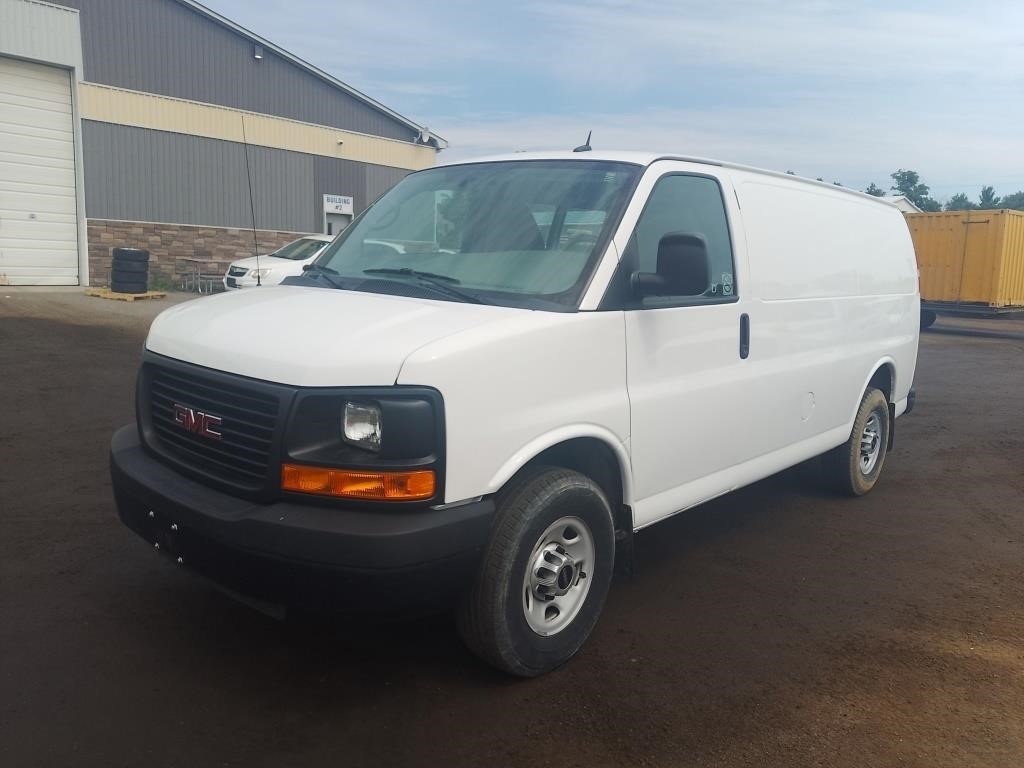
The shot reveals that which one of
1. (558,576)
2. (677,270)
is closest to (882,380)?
(677,270)

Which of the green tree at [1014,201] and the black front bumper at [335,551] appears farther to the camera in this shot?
the green tree at [1014,201]

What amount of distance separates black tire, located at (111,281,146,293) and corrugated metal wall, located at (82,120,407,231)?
2.53 meters

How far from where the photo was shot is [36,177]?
19.5m

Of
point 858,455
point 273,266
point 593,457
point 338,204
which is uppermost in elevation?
point 338,204

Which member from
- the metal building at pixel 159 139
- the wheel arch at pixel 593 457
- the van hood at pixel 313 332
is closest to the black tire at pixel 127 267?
the metal building at pixel 159 139

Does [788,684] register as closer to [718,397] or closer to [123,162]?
[718,397]

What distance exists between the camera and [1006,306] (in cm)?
2128

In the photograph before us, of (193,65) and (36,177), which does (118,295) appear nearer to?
(36,177)

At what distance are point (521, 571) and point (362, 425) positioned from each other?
0.84 meters

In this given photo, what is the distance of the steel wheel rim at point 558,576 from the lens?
3.47m

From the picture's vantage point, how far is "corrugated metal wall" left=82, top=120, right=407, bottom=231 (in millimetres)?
20688

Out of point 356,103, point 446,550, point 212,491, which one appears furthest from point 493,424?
point 356,103

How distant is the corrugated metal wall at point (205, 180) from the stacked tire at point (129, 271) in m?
2.39

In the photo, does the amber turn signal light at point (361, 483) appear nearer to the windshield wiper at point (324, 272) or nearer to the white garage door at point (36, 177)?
the windshield wiper at point (324, 272)
